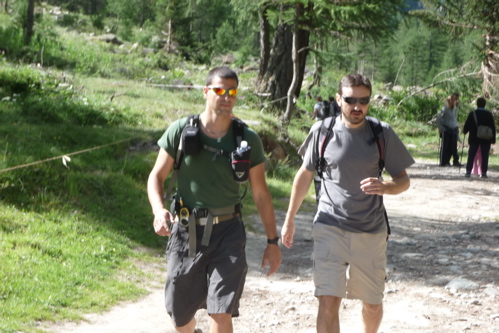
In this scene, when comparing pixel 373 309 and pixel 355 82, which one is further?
pixel 373 309

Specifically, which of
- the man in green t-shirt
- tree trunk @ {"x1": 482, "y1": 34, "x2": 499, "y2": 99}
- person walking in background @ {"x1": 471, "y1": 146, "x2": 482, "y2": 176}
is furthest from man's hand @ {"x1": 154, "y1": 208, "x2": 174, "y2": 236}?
tree trunk @ {"x1": 482, "y1": 34, "x2": 499, "y2": 99}

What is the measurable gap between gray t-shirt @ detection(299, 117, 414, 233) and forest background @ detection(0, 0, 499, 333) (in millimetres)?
2765

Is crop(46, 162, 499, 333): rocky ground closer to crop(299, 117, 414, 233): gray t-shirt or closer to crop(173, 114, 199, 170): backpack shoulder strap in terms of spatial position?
crop(299, 117, 414, 233): gray t-shirt

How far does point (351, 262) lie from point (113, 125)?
9.56 meters

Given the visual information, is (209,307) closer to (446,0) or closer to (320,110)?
(320,110)

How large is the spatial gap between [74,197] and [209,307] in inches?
213

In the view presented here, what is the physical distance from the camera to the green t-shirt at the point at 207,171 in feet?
14.9

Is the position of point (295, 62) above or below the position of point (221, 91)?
above

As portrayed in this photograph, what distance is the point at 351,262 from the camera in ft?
16.3

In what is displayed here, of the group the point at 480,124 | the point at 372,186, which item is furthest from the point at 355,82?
the point at 480,124

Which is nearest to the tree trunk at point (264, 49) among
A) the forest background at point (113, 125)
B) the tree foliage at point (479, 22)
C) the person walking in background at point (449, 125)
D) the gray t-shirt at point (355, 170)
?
the forest background at point (113, 125)

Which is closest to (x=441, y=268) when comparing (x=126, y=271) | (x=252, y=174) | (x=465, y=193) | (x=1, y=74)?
(x=126, y=271)

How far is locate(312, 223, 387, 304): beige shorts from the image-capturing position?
4.89 m

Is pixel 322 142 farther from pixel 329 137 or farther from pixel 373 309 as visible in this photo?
pixel 373 309
